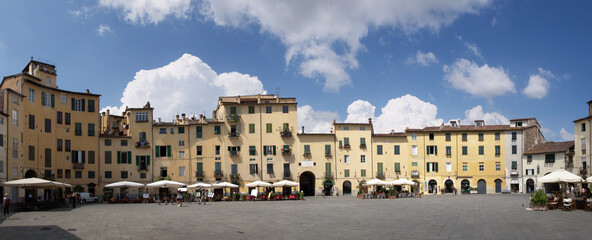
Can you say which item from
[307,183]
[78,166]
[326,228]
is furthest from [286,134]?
[326,228]

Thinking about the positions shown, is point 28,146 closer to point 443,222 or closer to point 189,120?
point 189,120

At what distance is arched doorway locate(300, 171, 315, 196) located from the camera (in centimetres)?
7438

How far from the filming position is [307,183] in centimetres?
7544

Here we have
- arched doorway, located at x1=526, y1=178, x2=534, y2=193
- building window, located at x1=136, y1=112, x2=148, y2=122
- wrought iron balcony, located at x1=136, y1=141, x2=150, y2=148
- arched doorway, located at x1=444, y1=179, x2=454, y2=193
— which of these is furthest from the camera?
arched doorway, located at x1=444, y1=179, x2=454, y2=193

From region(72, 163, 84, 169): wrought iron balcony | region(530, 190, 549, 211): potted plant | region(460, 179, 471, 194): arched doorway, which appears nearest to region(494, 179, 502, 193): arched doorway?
region(460, 179, 471, 194): arched doorway

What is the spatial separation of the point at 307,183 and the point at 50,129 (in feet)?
116

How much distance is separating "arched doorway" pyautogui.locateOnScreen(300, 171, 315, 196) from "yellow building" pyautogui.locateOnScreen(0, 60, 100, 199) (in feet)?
93.4

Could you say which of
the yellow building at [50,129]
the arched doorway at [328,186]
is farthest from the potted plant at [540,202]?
the yellow building at [50,129]

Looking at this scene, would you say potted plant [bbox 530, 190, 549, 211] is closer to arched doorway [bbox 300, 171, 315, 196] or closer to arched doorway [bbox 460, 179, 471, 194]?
arched doorway [bbox 460, 179, 471, 194]

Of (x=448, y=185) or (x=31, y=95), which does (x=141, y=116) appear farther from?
(x=448, y=185)

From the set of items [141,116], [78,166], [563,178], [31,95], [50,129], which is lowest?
[563,178]

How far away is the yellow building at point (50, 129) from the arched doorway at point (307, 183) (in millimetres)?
28464

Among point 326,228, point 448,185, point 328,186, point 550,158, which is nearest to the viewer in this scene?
point 326,228

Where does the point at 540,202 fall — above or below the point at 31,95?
below
